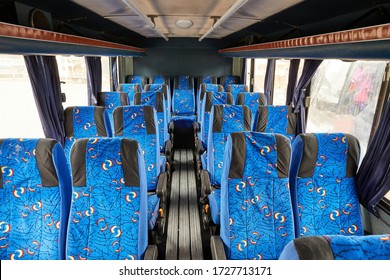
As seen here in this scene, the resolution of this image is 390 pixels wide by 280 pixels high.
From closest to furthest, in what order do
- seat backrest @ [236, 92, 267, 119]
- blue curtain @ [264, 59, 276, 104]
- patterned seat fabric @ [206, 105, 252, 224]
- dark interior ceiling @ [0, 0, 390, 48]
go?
dark interior ceiling @ [0, 0, 390, 48] → patterned seat fabric @ [206, 105, 252, 224] → seat backrest @ [236, 92, 267, 119] → blue curtain @ [264, 59, 276, 104]

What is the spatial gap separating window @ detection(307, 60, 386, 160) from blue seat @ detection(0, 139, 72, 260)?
2.73m

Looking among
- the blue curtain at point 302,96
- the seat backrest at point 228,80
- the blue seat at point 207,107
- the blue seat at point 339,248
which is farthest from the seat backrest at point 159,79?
the blue seat at point 339,248

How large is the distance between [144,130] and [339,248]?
2823mm

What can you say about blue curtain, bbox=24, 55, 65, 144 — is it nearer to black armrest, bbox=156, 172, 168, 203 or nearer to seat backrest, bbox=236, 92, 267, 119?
black armrest, bbox=156, 172, 168, 203

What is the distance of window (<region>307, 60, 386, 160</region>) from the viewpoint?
2.84m

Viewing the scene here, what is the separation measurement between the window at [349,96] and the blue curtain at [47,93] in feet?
10.3

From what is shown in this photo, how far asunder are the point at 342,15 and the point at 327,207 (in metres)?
1.92

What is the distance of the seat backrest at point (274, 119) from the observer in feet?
12.3

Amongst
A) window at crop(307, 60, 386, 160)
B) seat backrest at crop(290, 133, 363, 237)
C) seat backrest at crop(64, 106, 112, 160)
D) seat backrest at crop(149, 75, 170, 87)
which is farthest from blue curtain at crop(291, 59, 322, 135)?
seat backrest at crop(149, 75, 170, 87)

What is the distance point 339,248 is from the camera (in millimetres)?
763

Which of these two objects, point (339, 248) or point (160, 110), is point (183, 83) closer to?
point (160, 110)

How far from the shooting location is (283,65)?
19.7ft

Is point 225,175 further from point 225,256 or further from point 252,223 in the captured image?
point 225,256

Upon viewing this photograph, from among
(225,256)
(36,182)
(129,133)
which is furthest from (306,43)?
(36,182)
